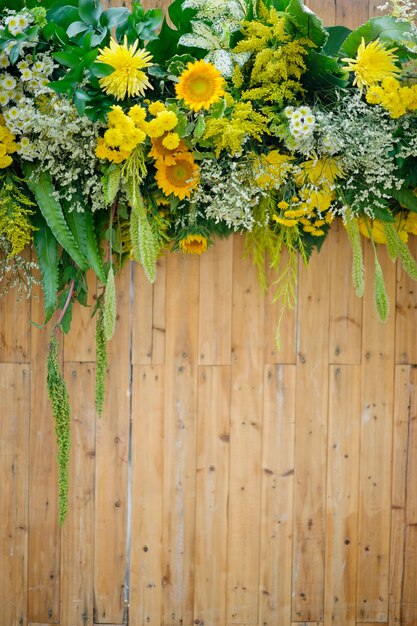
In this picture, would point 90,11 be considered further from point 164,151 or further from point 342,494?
point 342,494

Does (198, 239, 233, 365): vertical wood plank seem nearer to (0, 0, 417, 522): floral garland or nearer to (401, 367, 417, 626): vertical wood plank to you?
(0, 0, 417, 522): floral garland

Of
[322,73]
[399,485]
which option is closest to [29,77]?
[322,73]

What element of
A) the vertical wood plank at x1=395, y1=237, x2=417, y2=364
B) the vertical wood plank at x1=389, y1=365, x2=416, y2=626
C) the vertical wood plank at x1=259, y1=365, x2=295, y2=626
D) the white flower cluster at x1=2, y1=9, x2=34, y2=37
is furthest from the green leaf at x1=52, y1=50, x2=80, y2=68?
the vertical wood plank at x1=389, y1=365, x2=416, y2=626

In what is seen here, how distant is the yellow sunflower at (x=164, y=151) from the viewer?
6.38 feet

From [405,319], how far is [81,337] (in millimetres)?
1082

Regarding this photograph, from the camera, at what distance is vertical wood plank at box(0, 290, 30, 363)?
234 cm

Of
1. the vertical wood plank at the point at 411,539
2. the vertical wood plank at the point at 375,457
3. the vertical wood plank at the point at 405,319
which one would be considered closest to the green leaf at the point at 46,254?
the vertical wood plank at the point at 375,457

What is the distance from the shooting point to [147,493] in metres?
2.38

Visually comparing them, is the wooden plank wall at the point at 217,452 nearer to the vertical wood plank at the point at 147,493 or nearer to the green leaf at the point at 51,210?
the vertical wood plank at the point at 147,493

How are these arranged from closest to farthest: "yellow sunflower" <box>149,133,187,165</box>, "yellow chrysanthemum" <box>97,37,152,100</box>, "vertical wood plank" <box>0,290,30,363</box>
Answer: "yellow chrysanthemum" <box>97,37,152,100</box> < "yellow sunflower" <box>149,133,187,165</box> < "vertical wood plank" <box>0,290,30,363</box>

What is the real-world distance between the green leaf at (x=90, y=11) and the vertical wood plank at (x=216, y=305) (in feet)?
2.55

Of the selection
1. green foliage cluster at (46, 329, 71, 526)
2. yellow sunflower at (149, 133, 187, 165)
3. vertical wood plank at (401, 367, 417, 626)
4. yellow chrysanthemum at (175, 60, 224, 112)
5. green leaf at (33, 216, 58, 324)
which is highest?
yellow chrysanthemum at (175, 60, 224, 112)

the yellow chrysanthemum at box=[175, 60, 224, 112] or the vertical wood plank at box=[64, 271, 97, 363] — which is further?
the vertical wood plank at box=[64, 271, 97, 363]

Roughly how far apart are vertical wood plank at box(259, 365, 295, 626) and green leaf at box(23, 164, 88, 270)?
807mm
